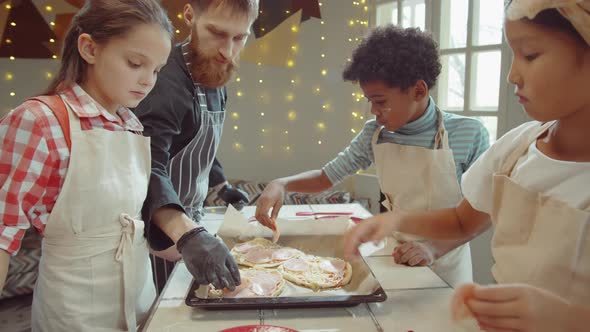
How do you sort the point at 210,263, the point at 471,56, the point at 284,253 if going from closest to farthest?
the point at 210,263
the point at 284,253
the point at 471,56

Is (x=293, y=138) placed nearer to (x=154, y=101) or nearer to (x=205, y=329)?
(x=154, y=101)

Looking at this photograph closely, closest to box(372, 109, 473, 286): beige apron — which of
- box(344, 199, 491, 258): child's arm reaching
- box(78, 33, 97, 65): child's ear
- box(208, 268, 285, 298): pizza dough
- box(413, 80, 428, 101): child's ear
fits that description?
box(413, 80, 428, 101): child's ear

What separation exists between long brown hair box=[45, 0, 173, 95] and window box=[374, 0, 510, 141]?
2.00 m

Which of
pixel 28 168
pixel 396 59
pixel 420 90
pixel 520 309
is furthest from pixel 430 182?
pixel 28 168

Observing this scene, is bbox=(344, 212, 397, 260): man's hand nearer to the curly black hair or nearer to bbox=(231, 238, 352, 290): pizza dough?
bbox=(231, 238, 352, 290): pizza dough

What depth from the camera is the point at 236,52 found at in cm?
152

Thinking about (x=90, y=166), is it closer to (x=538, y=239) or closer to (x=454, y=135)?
(x=538, y=239)

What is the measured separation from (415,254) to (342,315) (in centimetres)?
37

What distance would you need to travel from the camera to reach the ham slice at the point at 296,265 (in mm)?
1294

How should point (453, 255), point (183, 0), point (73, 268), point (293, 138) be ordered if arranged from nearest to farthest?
1. point (73, 268)
2. point (453, 255)
3. point (183, 0)
4. point (293, 138)

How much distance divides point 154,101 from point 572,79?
40.8 inches

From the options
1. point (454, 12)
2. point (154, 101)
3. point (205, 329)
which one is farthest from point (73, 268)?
point (454, 12)

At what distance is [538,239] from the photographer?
0.83 meters

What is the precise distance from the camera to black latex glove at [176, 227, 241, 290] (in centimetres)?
104
